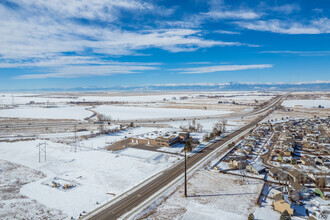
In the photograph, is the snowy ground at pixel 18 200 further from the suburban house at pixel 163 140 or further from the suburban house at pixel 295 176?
the suburban house at pixel 295 176

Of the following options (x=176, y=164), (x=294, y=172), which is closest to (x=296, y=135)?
(x=294, y=172)

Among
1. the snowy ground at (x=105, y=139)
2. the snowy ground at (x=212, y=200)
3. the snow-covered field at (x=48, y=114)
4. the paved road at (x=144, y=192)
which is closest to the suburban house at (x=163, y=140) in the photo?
the snowy ground at (x=105, y=139)

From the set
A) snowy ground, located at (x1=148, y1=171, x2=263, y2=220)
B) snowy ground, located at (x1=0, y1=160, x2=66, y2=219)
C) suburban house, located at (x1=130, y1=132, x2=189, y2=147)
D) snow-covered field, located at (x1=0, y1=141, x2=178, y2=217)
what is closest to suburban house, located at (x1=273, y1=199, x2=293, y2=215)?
snowy ground, located at (x1=148, y1=171, x2=263, y2=220)

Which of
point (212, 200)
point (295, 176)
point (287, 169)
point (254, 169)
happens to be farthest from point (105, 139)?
point (295, 176)

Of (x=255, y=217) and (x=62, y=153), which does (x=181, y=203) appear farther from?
(x=62, y=153)

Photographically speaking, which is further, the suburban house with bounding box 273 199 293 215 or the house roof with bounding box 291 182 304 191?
the house roof with bounding box 291 182 304 191

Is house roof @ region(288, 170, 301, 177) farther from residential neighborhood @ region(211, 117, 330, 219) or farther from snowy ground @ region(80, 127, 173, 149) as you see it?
snowy ground @ region(80, 127, 173, 149)
